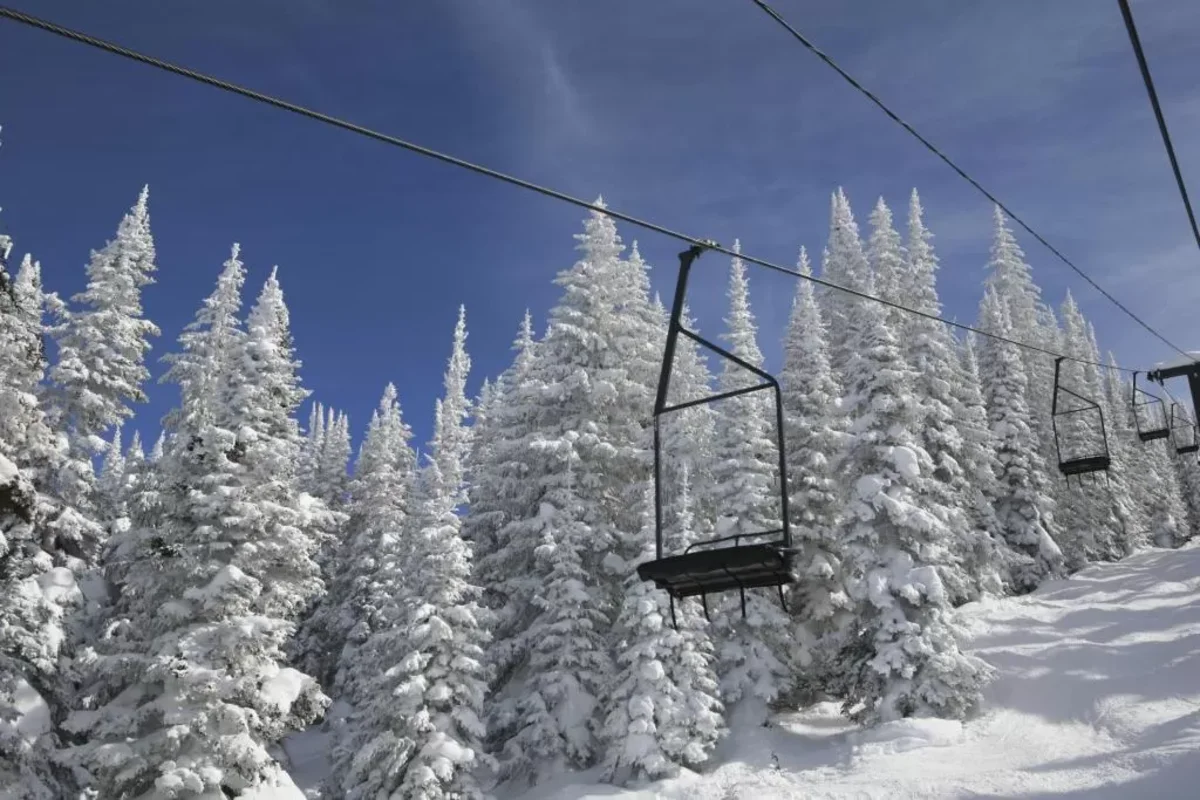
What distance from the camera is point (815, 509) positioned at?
105 feet

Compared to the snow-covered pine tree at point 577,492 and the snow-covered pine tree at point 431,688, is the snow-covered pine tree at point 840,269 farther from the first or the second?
the snow-covered pine tree at point 431,688

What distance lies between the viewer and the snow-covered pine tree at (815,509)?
3050 centimetres

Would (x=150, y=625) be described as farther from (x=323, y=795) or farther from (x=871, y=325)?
(x=871, y=325)

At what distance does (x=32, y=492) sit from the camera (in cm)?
1850

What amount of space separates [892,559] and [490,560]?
13.6 meters

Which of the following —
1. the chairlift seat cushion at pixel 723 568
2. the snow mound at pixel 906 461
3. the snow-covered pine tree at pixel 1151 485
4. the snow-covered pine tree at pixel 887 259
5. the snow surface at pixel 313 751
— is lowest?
the snow surface at pixel 313 751

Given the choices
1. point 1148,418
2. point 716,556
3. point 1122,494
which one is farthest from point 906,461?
point 1148,418

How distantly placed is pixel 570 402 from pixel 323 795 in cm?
1614

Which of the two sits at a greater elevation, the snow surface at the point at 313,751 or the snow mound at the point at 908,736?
the snow mound at the point at 908,736

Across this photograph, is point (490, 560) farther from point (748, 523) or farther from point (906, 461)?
point (906, 461)

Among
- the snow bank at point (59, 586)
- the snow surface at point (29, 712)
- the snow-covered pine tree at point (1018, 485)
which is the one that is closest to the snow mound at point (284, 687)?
the snow surface at point (29, 712)

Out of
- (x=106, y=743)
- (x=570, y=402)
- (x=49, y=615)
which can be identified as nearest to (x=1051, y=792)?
(x=570, y=402)

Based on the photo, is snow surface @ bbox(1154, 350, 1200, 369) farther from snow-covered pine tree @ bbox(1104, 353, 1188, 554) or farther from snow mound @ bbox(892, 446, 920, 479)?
snow-covered pine tree @ bbox(1104, 353, 1188, 554)

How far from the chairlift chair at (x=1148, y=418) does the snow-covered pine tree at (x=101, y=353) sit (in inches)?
1053
